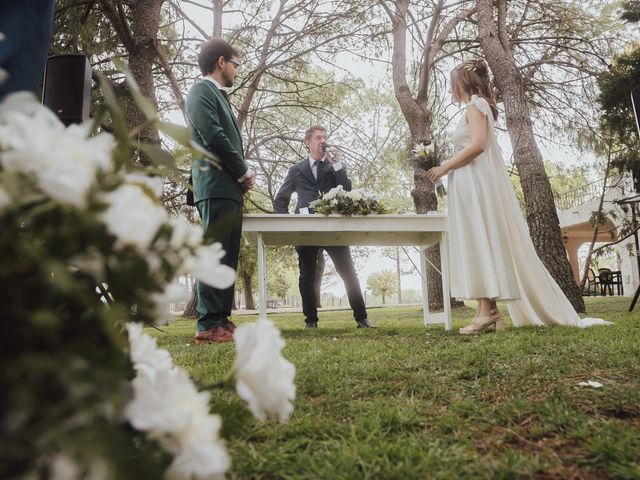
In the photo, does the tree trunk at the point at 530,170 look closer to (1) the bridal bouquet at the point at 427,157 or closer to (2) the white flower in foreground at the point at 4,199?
(1) the bridal bouquet at the point at 427,157

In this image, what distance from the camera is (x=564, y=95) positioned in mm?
8945

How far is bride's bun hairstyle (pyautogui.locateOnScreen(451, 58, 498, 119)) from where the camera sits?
3912mm

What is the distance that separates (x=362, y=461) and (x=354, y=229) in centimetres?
320

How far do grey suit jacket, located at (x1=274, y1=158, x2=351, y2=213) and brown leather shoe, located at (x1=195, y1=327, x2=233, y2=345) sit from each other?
2.10 metres

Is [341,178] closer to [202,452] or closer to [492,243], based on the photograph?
[492,243]

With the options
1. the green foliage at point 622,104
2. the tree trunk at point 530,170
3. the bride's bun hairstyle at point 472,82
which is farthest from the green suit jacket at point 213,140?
the green foliage at point 622,104

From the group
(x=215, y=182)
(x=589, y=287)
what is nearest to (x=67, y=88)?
(x=215, y=182)

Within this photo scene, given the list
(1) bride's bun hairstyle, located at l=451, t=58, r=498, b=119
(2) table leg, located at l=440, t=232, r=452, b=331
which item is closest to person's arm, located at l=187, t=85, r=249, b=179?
(1) bride's bun hairstyle, located at l=451, t=58, r=498, b=119

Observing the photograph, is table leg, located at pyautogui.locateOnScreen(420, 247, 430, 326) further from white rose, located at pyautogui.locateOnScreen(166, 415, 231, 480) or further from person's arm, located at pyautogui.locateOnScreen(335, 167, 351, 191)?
white rose, located at pyautogui.locateOnScreen(166, 415, 231, 480)

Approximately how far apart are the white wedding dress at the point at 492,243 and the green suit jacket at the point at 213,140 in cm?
179

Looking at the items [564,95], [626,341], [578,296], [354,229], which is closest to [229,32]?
[564,95]

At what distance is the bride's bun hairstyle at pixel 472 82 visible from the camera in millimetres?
3912

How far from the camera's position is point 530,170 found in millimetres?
5902

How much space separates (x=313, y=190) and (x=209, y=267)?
4972mm
